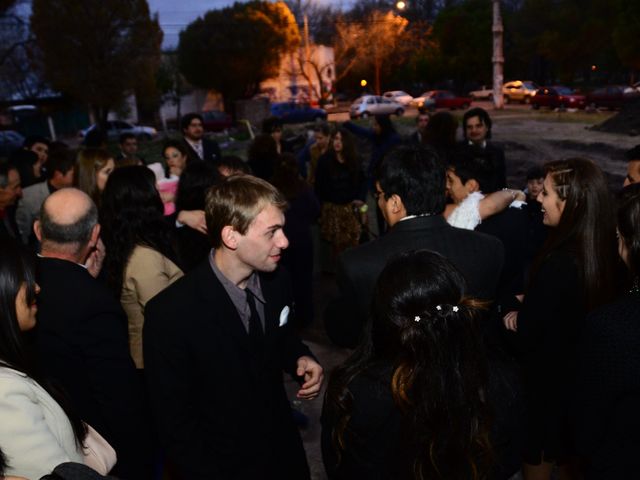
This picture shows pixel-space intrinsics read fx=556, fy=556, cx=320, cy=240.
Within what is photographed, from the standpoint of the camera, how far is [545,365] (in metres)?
2.83

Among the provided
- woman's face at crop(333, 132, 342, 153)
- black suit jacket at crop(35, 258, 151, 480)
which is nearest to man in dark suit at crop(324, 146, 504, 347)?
black suit jacket at crop(35, 258, 151, 480)

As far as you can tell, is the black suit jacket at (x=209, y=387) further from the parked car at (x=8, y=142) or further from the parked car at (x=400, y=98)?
the parked car at (x=400, y=98)

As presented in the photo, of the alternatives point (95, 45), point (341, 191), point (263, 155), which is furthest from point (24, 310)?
point (95, 45)

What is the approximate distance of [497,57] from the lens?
30484mm

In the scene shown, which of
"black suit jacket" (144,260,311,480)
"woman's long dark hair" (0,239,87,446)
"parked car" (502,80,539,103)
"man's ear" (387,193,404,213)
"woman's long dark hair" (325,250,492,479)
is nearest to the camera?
"woman's long dark hair" (325,250,492,479)

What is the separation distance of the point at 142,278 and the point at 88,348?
2.18ft

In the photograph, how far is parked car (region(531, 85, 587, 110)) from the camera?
28.7m

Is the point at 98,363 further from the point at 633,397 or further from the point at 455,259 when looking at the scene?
the point at 633,397

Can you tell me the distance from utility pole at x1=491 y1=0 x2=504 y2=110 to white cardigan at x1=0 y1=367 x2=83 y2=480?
3228 cm

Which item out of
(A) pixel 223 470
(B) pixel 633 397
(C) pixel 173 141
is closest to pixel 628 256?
(B) pixel 633 397

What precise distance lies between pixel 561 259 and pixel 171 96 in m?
47.1

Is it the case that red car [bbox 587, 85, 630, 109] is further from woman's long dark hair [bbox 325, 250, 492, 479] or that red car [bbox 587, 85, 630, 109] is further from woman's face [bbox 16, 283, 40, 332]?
woman's face [bbox 16, 283, 40, 332]

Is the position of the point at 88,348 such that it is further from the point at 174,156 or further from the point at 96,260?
the point at 174,156

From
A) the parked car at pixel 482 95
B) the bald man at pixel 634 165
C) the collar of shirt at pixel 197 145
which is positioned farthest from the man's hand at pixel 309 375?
the parked car at pixel 482 95
